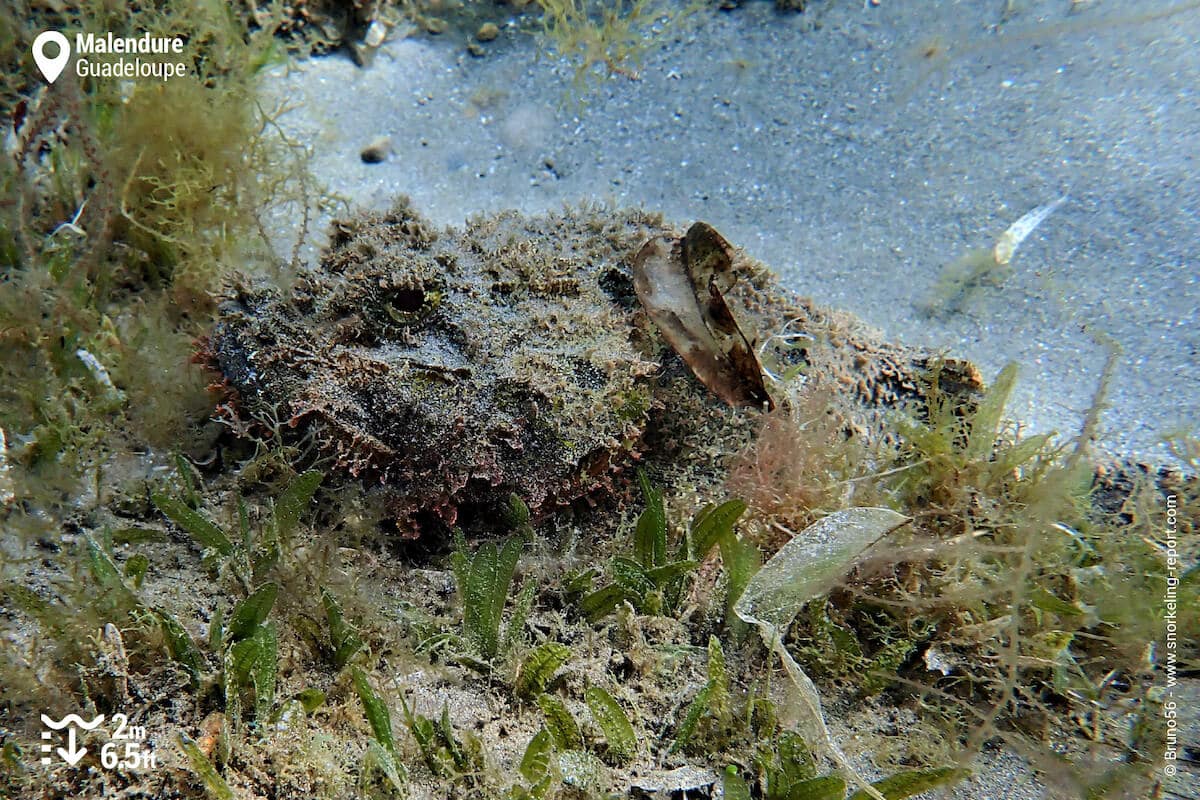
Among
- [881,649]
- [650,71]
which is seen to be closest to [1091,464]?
[881,649]

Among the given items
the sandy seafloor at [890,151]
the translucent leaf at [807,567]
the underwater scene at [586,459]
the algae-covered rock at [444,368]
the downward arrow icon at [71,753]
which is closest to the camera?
the downward arrow icon at [71,753]

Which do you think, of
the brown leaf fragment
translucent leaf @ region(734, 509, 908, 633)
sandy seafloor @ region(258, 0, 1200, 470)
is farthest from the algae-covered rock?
sandy seafloor @ region(258, 0, 1200, 470)

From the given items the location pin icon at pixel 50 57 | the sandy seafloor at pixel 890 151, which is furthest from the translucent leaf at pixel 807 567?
the location pin icon at pixel 50 57

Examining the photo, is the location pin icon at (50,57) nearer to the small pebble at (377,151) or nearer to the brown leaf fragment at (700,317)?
the small pebble at (377,151)

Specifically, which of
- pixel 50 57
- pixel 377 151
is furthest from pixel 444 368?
pixel 50 57

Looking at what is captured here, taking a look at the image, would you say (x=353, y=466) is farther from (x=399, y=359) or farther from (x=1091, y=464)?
(x=1091, y=464)
